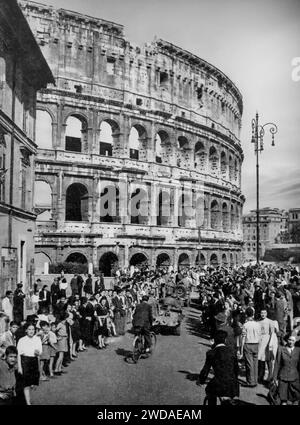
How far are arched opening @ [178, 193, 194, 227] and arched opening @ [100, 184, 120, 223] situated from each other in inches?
229

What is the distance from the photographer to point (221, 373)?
6691 mm

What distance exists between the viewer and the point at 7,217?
1633 centimetres

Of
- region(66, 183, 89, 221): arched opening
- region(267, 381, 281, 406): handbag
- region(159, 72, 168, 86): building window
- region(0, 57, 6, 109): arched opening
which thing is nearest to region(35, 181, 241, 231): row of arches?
region(66, 183, 89, 221): arched opening

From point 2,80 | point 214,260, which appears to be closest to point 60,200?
point 2,80

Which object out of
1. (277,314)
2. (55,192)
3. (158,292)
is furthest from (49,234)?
(277,314)

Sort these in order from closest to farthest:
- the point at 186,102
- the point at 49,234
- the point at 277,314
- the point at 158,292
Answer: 1. the point at 277,314
2. the point at 158,292
3. the point at 49,234
4. the point at 186,102

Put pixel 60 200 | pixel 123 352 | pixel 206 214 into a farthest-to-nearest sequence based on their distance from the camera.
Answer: pixel 206 214, pixel 60 200, pixel 123 352

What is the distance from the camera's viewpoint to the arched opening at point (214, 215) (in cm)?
4053

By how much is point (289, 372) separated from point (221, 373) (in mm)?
1437

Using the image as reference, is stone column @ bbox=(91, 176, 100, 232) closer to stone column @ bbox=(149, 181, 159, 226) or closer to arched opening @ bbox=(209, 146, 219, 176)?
stone column @ bbox=(149, 181, 159, 226)


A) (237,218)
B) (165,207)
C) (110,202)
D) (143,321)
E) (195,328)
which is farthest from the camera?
(237,218)

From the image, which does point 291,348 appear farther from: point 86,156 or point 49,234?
point 86,156

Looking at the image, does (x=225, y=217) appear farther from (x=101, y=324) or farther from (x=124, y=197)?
(x=101, y=324)

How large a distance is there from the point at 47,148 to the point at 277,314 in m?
20.8
